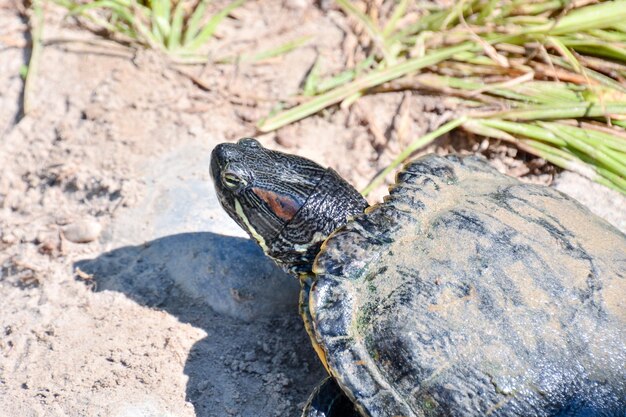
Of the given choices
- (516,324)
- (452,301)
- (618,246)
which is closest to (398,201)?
(452,301)

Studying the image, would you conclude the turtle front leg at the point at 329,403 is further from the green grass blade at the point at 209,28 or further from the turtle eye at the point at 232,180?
the green grass blade at the point at 209,28

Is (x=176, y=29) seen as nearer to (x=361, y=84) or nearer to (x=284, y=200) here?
(x=361, y=84)

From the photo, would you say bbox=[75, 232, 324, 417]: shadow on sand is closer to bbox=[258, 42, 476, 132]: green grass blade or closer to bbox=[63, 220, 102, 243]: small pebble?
bbox=[63, 220, 102, 243]: small pebble

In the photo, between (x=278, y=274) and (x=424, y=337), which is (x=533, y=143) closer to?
(x=278, y=274)

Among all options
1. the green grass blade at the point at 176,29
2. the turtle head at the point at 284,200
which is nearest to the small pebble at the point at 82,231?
the turtle head at the point at 284,200

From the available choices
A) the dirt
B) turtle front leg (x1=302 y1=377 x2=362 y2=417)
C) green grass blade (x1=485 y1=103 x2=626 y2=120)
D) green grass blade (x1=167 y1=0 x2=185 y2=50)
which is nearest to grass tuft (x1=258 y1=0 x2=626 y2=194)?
green grass blade (x1=485 y1=103 x2=626 y2=120)

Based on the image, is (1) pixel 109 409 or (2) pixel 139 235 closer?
(1) pixel 109 409

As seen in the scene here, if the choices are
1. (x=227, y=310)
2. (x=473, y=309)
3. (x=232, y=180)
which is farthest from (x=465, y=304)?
(x=227, y=310)

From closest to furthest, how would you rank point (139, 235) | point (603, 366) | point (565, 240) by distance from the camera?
point (603, 366) < point (565, 240) < point (139, 235)
